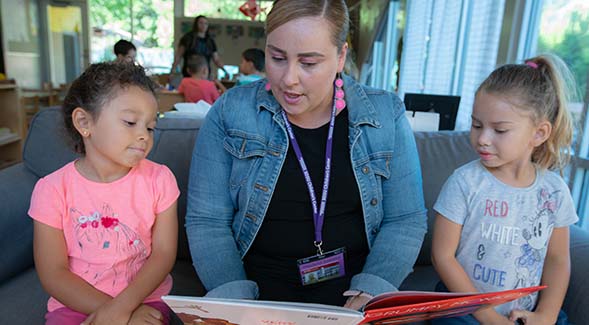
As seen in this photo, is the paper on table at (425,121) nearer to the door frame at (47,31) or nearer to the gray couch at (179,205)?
the gray couch at (179,205)

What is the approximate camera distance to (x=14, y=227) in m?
1.36

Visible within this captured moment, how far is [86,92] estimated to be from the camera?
1.09 m

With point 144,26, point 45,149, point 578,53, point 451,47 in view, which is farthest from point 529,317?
point 144,26

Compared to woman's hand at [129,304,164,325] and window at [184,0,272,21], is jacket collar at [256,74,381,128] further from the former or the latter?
window at [184,0,272,21]

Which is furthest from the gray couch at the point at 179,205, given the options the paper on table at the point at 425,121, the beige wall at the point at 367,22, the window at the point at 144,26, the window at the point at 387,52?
the window at the point at 144,26

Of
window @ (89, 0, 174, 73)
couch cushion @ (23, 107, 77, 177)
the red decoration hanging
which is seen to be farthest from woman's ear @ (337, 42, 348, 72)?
window @ (89, 0, 174, 73)

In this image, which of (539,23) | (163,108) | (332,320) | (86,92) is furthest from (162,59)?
(332,320)

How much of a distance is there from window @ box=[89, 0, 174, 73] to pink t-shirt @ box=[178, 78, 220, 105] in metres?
5.87

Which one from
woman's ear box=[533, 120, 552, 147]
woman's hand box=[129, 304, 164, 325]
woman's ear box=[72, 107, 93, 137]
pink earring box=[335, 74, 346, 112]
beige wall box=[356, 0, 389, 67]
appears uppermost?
beige wall box=[356, 0, 389, 67]

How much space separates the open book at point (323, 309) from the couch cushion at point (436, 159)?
2.72 ft

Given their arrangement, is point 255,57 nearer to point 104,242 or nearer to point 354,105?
point 354,105

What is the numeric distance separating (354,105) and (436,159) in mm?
637

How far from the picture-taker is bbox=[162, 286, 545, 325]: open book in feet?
2.28

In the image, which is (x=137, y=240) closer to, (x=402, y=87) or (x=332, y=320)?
(x=332, y=320)
